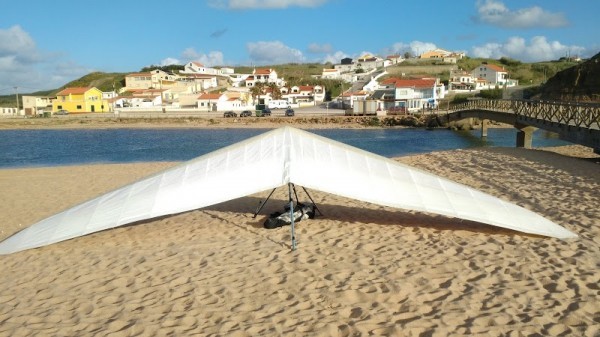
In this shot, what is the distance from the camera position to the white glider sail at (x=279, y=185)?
20.3 ft

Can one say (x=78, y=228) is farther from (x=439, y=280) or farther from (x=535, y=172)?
(x=535, y=172)

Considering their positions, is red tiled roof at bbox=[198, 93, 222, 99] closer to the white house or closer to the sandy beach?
the white house

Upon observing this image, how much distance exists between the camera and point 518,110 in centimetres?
2422

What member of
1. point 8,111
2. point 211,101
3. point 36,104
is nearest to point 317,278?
point 211,101

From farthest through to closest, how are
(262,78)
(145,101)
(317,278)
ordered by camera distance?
(262,78) < (145,101) < (317,278)

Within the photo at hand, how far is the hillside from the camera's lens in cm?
4797

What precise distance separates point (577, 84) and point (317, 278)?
2177 inches

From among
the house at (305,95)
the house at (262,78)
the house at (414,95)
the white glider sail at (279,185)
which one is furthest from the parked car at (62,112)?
the white glider sail at (279,185)

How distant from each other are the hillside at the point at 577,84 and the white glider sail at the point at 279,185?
153ft

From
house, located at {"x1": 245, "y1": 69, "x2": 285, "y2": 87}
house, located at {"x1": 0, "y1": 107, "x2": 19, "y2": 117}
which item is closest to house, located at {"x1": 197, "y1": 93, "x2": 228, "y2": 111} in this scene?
house, located at {"x1": 245, "y1": 69, "x2": 285, "y2": 87}

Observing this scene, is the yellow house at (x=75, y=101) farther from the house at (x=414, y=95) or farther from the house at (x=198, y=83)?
the house at (x=414, y=95)

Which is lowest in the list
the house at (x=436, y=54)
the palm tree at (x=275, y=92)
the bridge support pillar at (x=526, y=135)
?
the bridge support pillar at (x=526, y=135)

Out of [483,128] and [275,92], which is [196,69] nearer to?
[275,92]

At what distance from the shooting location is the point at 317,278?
514 centimetres
